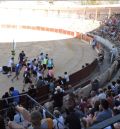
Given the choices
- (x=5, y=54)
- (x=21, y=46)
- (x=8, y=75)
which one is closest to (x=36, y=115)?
(x=8, y=75)

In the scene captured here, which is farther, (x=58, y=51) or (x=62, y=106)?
(x=58, y=51)

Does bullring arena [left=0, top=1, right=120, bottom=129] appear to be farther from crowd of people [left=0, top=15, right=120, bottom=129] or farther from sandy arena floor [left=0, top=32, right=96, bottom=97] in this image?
crowd of people [left=0, top=15, right=120, bottom=129]

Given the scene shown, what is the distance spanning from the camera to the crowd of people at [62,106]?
5169 millimetres

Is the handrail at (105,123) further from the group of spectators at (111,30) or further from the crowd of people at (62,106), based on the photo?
the group of spectators at (111,30)

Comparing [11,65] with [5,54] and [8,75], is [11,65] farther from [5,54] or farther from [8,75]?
[5,54]

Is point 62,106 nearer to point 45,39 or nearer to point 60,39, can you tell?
point 45,39

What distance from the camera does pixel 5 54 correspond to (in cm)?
2250

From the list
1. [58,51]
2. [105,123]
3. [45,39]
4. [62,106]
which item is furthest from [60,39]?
[105,123]

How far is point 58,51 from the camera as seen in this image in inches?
938

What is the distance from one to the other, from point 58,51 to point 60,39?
4.19m

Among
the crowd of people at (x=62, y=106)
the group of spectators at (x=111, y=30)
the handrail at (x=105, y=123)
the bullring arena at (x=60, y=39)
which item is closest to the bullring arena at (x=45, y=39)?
the bullring arena at (x=60, y=39)

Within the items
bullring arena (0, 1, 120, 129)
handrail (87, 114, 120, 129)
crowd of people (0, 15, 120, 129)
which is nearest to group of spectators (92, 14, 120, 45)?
bullring arena (0, 1, 120, 129)

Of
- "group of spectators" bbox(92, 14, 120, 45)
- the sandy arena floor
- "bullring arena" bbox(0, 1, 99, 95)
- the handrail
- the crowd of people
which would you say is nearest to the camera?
the handrail

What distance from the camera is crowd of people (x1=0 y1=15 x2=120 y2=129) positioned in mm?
5169
